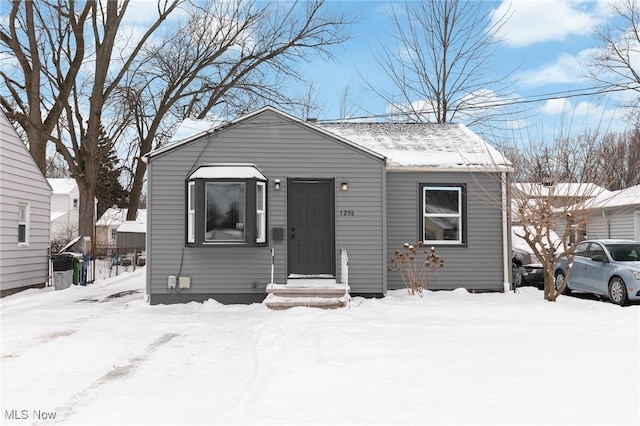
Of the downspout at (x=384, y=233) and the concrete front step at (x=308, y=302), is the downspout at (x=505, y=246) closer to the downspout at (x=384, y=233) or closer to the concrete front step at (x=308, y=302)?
the downspout at (x=384, y=233)

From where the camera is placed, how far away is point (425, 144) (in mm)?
13438

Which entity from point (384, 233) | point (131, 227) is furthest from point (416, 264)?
point (131, 227)

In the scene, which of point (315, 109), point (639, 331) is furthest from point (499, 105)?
point (639, 331)

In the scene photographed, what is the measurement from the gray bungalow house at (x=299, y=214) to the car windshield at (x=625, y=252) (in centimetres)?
224

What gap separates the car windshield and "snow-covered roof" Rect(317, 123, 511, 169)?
3.01 metres

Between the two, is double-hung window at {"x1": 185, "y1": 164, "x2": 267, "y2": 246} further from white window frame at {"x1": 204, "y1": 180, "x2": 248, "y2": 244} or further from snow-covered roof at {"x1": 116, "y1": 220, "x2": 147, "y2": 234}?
snow-covered roof at {"x1": 116, "y1": 220, "x2": 147, "y2": 234}

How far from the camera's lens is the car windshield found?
11.5m

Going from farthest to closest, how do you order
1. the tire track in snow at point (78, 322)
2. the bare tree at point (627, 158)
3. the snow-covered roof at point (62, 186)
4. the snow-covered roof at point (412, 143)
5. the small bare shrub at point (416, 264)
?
1. the snow-covered roof at point (62, 186)
2. the bare tree at point (627, 158)
3. the small bare shrub at point (416, 264)
4. the snow-covered roof at point (412, 143)
5. the tire track in snow at point (78, 322)

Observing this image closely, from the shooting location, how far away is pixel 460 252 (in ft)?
40.0

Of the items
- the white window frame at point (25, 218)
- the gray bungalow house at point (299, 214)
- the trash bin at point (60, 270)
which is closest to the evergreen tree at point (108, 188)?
the white window frame at point (25, 218)

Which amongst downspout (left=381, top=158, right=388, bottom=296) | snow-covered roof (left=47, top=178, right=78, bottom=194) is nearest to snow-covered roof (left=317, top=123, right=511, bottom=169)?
downspout (left=381, top=158, right=388, bottom=296)

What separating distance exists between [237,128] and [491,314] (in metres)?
6.43

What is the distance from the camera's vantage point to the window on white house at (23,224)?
1370 cm

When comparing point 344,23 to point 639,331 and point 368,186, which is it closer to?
point 368,186
